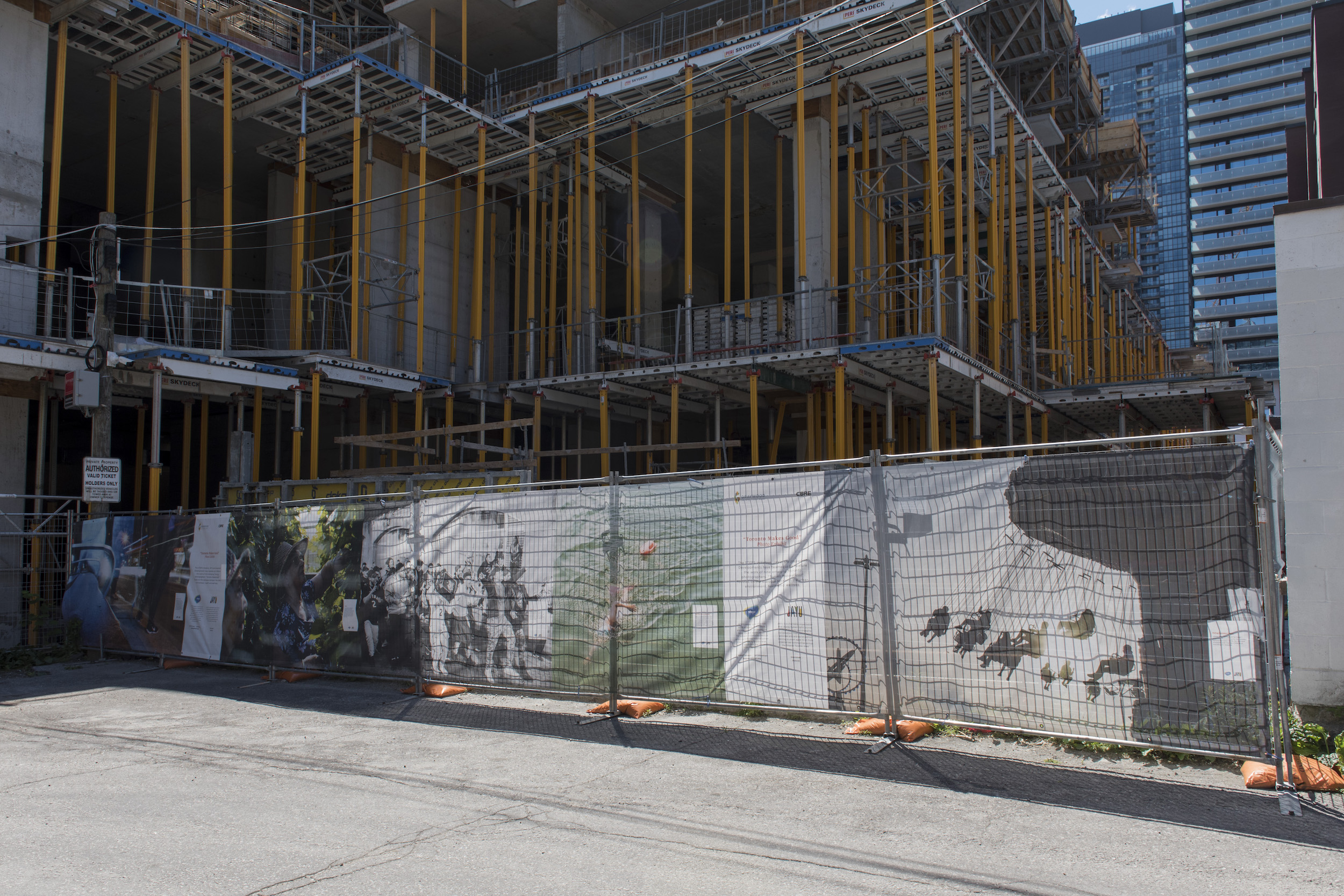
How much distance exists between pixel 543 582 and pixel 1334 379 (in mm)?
6698

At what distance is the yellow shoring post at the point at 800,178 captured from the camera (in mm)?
16609

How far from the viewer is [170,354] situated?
14.8m

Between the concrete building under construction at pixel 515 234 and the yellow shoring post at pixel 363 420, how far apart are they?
8.8 inches

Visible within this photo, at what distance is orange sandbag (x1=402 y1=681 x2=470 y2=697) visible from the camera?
927cm

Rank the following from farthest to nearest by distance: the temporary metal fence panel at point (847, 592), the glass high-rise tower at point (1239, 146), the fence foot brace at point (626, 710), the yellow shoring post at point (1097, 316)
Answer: the glass high-rise tower at point (1239, 146), the yellow shoring post at point (1097, 316), the fence foot brace at point (626, 710), the temporary metal fence panel at point (847, 592)

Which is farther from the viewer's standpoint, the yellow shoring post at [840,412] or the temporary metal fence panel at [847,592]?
the yellow shoring post at [840,412]

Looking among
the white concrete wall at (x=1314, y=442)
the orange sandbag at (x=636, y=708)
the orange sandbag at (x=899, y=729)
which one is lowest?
the orange sandbag at (x=636, y=708)

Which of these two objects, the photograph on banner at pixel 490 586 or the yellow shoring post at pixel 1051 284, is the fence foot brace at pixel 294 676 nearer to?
the photograph on banner at pixel 490 586

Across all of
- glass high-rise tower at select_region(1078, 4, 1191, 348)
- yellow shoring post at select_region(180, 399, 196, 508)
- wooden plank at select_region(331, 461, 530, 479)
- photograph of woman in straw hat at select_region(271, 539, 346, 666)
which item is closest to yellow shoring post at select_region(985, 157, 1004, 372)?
wooden plank at select_region(331, 461, 530, 479)

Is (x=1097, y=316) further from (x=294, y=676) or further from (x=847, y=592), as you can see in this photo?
(x=294, y=676)

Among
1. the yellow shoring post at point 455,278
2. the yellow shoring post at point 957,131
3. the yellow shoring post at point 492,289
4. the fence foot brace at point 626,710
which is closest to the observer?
the fence foot brace at point 626,710

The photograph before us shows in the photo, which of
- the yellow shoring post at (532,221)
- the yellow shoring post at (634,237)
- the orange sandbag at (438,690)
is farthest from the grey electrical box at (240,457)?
the yellow shoring post at (634,237)

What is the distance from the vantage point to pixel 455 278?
2191 cm

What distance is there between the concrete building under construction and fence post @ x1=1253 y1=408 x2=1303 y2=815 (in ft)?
29.4
